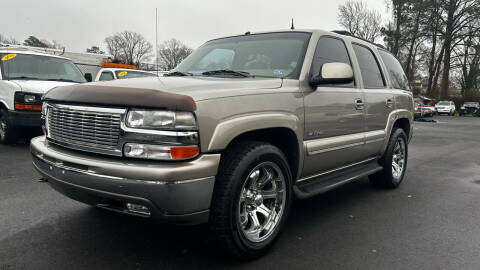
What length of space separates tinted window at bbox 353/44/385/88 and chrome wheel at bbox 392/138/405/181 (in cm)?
97

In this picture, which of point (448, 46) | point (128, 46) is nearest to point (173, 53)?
point (128, 46)

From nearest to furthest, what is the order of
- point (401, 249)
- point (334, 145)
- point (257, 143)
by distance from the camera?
point (257, 143), point (401, 249), point (334, 145)

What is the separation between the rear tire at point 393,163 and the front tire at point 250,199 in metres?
2.30

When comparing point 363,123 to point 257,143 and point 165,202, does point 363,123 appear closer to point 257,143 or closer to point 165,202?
point 257,143

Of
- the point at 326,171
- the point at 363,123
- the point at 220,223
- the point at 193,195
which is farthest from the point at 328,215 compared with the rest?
the point at 193,195

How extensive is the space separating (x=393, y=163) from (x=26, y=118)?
6.22m

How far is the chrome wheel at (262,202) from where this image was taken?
112 inches

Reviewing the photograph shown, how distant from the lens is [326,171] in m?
3.73

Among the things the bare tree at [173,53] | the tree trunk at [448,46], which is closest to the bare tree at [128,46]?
the bare tree at [173,53]

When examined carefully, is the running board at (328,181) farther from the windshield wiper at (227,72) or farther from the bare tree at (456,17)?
the bare tree at (456,17)

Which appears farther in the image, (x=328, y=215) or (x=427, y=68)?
(x=427, y=68)

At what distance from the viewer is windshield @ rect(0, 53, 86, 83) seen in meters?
7.58

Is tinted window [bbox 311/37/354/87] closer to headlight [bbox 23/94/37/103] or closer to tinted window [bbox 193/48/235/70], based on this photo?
tinted window [bbox 193/48/235/70]

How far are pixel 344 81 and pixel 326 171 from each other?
914mm
